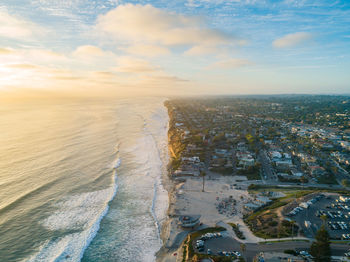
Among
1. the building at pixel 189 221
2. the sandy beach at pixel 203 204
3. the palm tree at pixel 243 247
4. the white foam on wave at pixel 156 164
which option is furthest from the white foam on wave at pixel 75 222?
the palm tree at pixel 243 247

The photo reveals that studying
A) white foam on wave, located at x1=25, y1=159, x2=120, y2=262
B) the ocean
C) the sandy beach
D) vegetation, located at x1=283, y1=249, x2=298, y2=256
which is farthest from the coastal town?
white foam on wave, located at x1=25, y1=159, x2=120, y2=262

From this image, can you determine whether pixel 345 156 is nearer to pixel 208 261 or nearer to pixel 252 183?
pixel 252 183

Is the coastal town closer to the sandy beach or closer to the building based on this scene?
the sandy beach

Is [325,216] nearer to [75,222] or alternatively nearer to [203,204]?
[203,204]

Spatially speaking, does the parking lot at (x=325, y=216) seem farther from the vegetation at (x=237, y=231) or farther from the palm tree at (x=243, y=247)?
the palm tree at (x=243, y=247)

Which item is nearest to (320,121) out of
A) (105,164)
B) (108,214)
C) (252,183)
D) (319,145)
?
(319,145)
